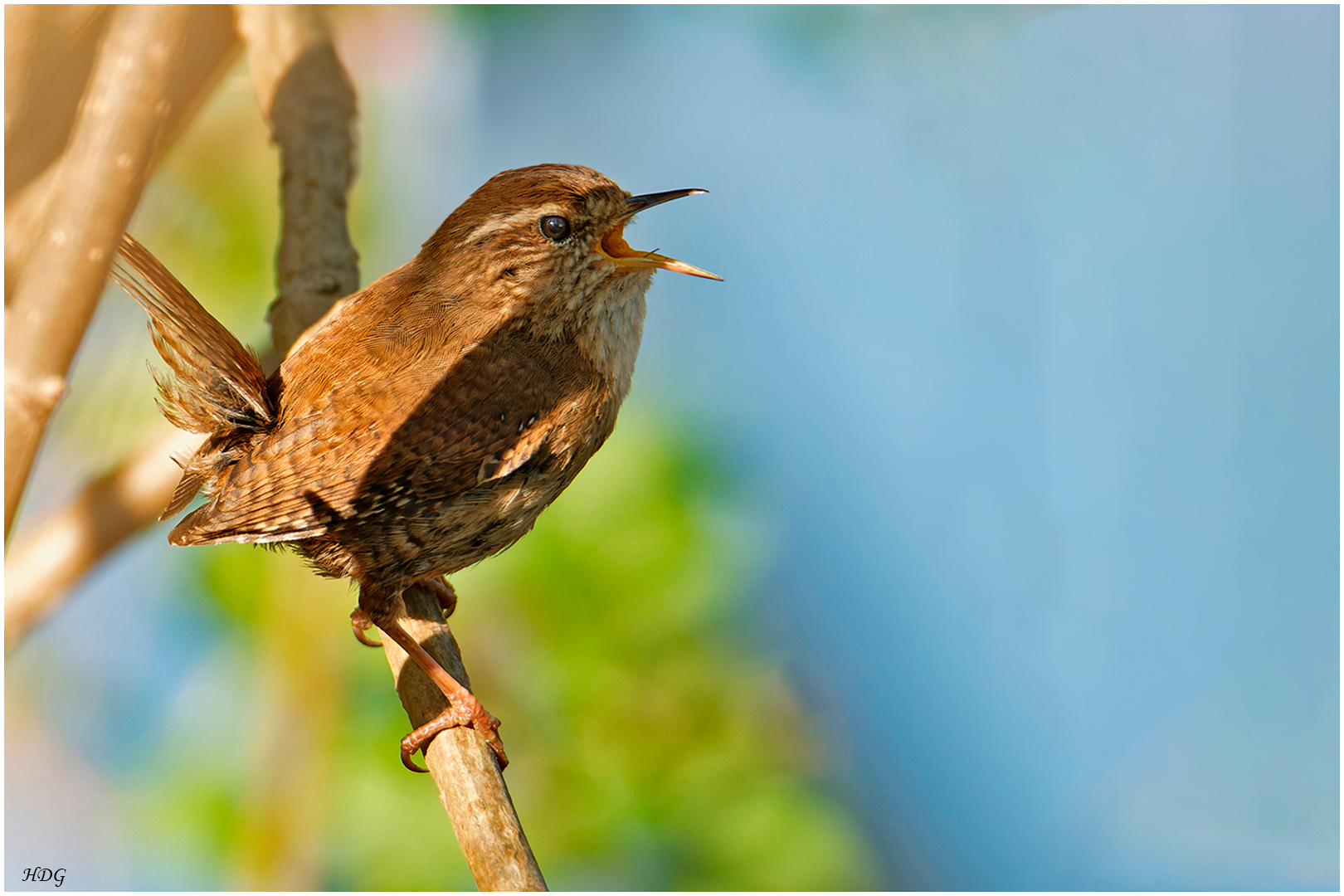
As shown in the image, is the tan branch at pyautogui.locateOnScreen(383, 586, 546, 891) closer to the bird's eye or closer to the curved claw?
the curved claw

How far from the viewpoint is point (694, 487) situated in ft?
12.5

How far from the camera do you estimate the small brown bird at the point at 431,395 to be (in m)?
1.85

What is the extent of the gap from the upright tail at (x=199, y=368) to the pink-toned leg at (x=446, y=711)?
19.6 inches

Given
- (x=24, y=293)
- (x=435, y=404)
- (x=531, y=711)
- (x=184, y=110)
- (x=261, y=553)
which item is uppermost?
(x=184, y=110)

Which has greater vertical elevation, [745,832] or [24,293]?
[24,293]

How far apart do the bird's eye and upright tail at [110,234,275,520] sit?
2.16ft

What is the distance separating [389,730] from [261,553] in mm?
848

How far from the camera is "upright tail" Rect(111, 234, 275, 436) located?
1.89 meters

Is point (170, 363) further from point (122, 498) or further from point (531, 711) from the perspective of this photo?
point (531, 711)

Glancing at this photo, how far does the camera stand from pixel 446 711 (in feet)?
6.46

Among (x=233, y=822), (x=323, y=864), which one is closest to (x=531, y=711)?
(x=323, y=864)

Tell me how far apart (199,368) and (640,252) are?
3.06 feet

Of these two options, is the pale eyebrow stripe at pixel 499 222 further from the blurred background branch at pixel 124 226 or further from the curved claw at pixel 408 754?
the curved claw at pixel 408 754

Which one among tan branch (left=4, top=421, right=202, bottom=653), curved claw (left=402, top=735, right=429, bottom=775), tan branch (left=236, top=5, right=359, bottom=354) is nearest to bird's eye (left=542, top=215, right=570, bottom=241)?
tan branch (left=236, top=5, right=359, bottom=354)
